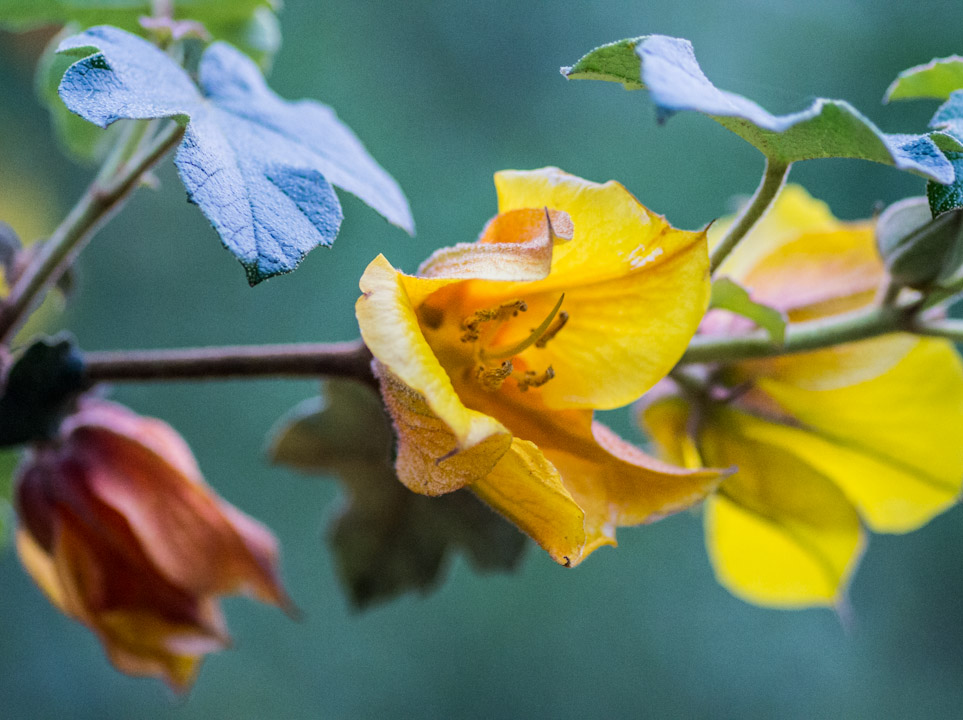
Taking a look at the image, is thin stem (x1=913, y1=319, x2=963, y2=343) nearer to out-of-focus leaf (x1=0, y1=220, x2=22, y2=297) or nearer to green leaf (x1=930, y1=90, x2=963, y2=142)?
green leaf (x1=930, y1=90, x2=963, y2=142)

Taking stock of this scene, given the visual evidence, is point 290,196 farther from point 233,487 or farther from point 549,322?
point 233,487

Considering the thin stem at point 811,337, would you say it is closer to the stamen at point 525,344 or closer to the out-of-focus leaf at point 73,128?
the stamen at point 525,344

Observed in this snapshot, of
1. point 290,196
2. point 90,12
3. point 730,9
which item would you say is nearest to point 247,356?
point 290,196

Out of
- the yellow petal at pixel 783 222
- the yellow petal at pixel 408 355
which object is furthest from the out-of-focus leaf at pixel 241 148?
the yellow petal at pixel 783 222

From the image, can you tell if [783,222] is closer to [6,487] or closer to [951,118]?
[951,118]

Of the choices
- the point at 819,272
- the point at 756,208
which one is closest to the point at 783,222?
the point at 819,272
